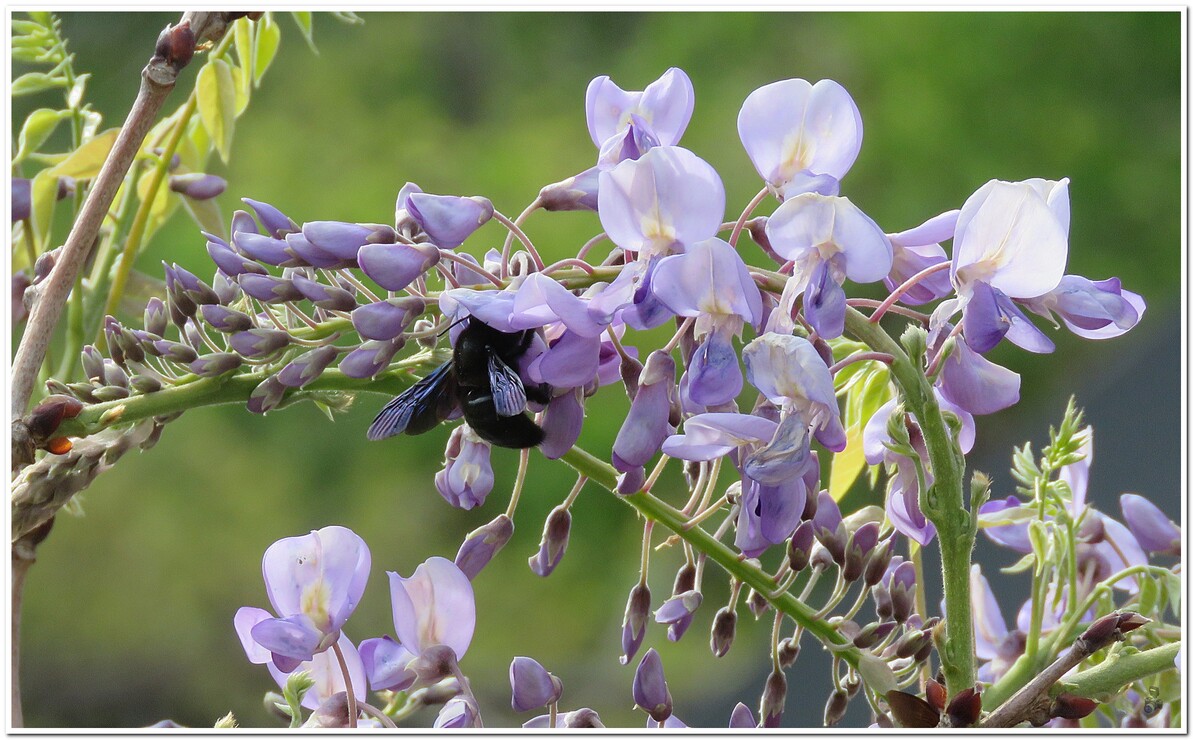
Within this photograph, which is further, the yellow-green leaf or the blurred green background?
the blurred green background

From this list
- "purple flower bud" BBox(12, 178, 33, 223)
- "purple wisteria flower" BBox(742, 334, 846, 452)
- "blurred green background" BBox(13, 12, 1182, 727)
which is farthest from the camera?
"blurred green background" BBox(13, 12, 1182, 727)

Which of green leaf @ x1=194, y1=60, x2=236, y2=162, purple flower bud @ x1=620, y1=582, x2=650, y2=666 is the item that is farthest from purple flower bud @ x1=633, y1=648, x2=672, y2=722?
green leaf @ x1=194, y1=60, x2=236, y2=162

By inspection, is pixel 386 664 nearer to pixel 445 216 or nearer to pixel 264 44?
pixel 445 216

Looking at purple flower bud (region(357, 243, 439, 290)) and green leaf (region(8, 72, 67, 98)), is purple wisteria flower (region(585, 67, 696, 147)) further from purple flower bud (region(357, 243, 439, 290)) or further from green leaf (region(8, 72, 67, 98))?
green leaf (region(8, 72, 67, 98))

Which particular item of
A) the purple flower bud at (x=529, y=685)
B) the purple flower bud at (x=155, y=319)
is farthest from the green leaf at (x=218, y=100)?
the purple flower bud at (x=529, y=685)
